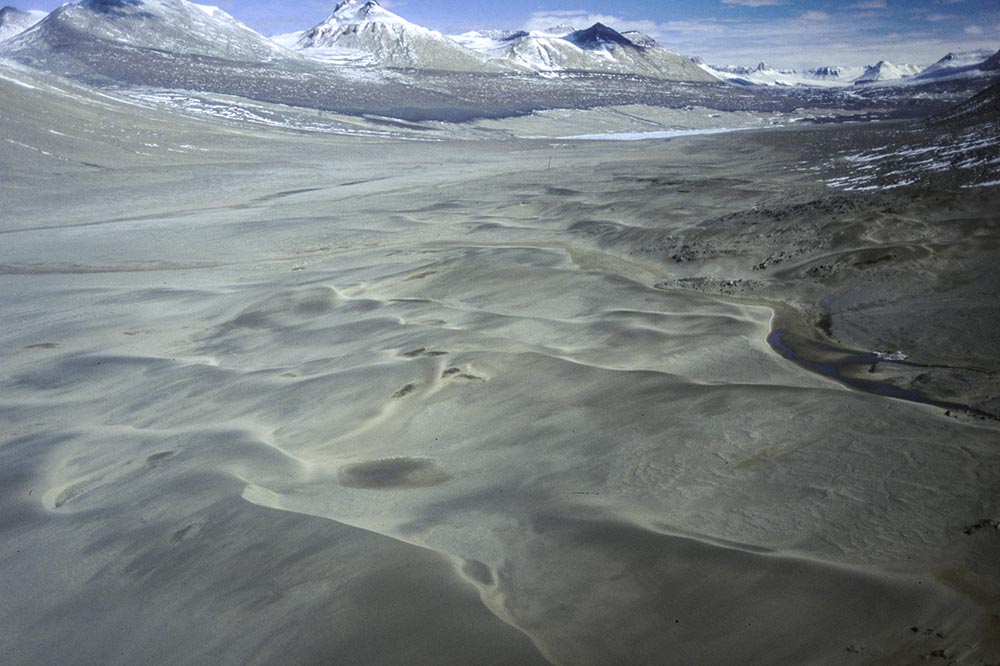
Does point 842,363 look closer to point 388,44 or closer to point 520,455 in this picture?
point 520,455

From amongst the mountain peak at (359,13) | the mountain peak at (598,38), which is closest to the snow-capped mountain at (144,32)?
the mountain peak at (359,13)

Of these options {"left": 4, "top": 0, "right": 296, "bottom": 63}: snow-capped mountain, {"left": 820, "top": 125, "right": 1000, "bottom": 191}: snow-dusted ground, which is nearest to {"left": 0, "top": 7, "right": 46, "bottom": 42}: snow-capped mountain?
{"left": 4, "top": 0, "right": 296, "bottom": 63}: snow-capped mountain

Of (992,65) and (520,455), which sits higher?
(992,65)

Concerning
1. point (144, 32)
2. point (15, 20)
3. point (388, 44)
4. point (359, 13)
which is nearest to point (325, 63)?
point (144, 32)

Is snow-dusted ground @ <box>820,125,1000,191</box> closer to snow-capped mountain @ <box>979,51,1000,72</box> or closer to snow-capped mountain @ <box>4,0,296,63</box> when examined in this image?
snow-capped mountain @ <box>4,0,296,63</box>

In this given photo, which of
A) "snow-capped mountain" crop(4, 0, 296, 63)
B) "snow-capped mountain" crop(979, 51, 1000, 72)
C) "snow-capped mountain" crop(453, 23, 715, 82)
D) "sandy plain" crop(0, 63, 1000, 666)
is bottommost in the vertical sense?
"sandy plain" crop(0, 63, 1000, 666)

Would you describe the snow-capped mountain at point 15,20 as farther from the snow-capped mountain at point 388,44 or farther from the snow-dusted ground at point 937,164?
the snow-dusted ground at point 937,164
